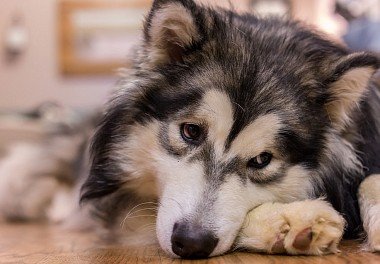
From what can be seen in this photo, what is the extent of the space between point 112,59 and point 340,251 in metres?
4.84

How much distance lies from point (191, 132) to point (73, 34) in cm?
468

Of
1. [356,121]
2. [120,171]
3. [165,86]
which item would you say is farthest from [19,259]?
[356,121]

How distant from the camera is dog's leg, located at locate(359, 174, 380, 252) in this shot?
1.54 m

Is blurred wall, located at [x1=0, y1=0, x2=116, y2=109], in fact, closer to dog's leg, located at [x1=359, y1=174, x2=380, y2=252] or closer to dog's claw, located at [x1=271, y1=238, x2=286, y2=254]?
dog's leg, located at [x1=359, y1=174, x2=380, y2=252]

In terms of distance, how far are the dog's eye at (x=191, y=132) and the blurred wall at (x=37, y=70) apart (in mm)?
4518

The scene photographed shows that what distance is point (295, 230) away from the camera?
150cm

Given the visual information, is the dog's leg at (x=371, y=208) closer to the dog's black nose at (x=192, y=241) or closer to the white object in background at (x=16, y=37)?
the dog's black nose at (x=192, y=241)

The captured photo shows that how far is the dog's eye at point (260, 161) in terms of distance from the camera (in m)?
1.65

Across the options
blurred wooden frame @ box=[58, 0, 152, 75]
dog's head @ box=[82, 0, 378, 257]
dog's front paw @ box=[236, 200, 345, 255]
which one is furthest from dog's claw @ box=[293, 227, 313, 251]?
blurred wooden frame @ box=[58, 0, 152, 75]

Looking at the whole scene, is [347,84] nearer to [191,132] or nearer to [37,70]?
[191,132]

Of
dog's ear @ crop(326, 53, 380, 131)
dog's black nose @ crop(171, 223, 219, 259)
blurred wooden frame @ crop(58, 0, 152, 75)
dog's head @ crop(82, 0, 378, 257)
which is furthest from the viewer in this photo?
blurred wooden frame @ crop(58, 0, 152, 75)

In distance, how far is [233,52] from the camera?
5.63 ft

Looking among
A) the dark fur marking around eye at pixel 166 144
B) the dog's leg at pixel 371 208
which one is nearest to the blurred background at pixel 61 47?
the dark fur marking around eye at pixel 166 144

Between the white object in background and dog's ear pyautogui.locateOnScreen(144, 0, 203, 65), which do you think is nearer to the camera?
dog's ear pyautogui.locateOnScreen(144, 0, 203, 65)
